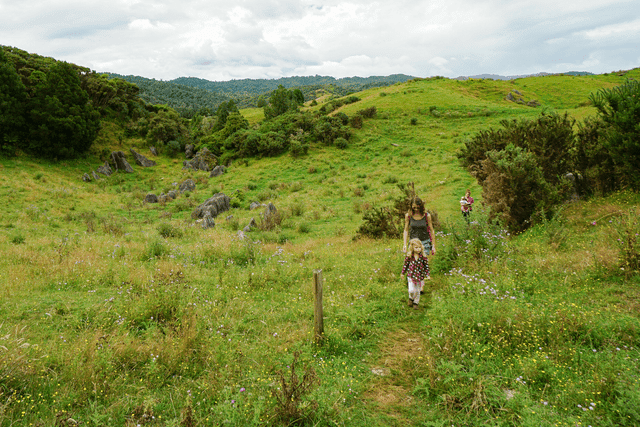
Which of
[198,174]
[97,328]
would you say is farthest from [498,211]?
[198,174]

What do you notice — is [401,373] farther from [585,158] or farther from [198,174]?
[198,174]

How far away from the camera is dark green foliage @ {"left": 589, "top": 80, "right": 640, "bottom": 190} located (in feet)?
30.5

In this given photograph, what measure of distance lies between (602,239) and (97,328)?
39.2 feet

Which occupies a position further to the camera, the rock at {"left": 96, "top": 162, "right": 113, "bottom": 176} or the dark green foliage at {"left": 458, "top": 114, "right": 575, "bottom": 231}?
the rock at {"left": 96, "top": 162, "right": 113, "bottom": 176}

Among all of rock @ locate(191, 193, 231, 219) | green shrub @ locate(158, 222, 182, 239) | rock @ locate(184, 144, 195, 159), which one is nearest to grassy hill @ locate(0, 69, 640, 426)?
green shrub @ locate(158, 222, 182, 239)

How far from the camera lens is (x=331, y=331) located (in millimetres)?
5953

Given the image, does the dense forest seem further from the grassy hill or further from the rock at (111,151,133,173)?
the grassy hill

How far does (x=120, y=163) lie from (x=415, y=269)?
41.0 meters

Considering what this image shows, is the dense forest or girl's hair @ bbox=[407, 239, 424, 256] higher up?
the dense forest

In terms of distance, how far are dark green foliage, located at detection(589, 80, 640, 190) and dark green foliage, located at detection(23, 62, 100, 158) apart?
43.1m

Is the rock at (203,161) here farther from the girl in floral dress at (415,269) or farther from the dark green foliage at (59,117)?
the girl in floral dress at (415,269)

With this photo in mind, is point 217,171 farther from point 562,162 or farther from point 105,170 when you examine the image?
point 562,162

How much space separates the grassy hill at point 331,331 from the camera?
3.98 m

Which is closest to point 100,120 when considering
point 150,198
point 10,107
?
point 10,107
